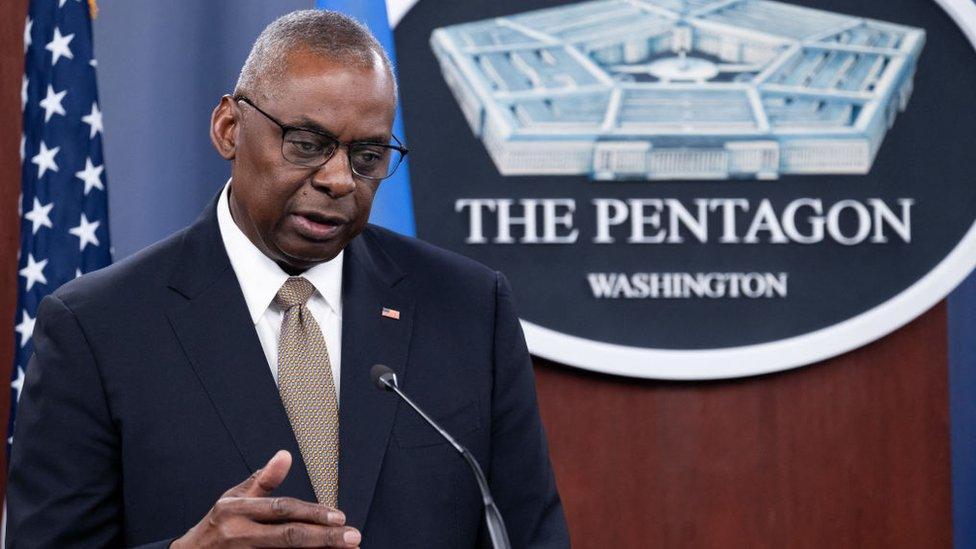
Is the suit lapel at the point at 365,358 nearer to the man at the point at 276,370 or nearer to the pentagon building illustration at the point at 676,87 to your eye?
the man at the point at 276,370

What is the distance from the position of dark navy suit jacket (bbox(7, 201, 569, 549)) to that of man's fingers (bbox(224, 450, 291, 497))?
16 cm

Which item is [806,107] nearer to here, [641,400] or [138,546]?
[641,400]

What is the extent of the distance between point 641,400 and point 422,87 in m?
0.87

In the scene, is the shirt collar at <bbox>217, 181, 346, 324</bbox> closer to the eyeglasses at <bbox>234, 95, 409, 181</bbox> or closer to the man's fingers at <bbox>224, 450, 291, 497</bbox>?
the eyeglasses at <bbox>234, 95, 409, 181</bbox>

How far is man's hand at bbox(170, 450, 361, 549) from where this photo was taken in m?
1.15

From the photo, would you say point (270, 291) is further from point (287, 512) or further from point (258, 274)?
point (287, 512)

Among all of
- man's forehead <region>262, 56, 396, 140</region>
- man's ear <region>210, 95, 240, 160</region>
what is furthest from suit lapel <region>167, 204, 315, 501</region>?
man's forehead <region>262, 56, 396, 140</region>

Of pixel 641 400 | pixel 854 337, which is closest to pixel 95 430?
pixel 641 400

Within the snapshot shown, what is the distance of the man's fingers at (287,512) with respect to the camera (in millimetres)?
1148

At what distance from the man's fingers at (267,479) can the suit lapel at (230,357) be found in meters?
0.16

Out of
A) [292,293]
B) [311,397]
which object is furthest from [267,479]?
[292,293]

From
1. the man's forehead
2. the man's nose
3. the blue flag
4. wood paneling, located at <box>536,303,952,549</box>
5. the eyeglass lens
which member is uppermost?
the man's forehead

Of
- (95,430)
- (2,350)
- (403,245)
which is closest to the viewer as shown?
(95,430)

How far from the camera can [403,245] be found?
1.68 m
